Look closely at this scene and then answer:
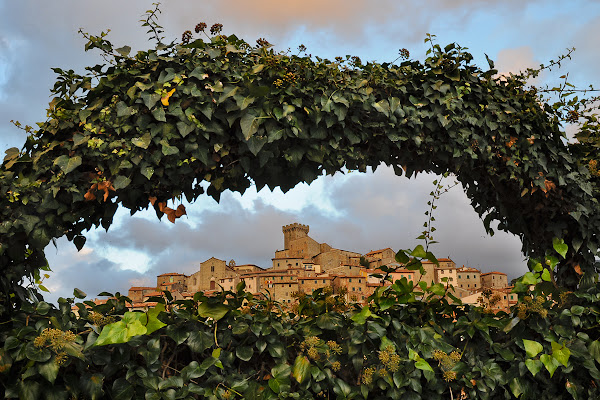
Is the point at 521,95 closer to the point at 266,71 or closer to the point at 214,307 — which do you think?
the point at 266,71

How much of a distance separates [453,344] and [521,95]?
7.19 feet

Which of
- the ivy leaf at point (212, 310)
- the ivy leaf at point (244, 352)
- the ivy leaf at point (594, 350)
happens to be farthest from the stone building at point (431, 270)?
the ivy leaf at point (212, 310)

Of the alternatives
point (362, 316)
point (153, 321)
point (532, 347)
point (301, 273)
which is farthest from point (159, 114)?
point (301, 273)

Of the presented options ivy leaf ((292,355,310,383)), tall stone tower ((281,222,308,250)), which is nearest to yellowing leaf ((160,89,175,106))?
ivy leaf ((292,355,310,383))

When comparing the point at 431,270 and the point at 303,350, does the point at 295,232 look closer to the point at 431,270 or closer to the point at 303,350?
the point at 431,270

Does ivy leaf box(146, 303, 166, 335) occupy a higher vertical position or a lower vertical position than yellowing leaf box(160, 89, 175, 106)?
lower

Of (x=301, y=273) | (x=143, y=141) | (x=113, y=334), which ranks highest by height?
(x=301, y=273)

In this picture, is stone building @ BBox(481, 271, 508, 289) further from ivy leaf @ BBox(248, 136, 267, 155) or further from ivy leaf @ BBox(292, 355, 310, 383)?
ivy leaf @ BBox(248, 136, 267, 155)

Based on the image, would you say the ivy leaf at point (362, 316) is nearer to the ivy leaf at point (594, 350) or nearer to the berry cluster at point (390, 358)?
the berry cluster at point (390, 358)

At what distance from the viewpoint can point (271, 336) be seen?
3660 millimetres

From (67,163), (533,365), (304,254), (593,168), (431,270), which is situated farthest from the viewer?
(304,254)

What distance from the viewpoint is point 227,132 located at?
3629mm

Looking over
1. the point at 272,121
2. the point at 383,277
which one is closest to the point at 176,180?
the point at 272,121

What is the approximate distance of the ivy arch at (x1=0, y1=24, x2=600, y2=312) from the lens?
3395 millimetres
